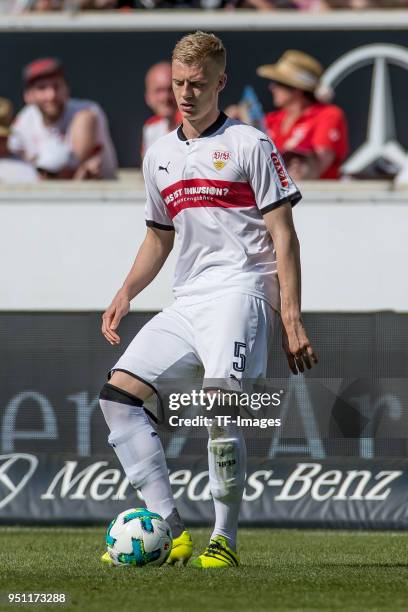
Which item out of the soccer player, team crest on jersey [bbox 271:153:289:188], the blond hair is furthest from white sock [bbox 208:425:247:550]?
the blond hair

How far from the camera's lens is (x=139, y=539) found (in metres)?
5.42

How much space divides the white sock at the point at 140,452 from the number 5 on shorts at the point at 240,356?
0.50 metres

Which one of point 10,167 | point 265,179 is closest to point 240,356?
point 265,179

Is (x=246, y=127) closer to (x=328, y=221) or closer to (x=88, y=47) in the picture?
(x=328, y=221)

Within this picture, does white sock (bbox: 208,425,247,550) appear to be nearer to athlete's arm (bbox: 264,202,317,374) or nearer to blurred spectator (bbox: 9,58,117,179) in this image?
athlete's arm (bbox: 264,202,317,374)

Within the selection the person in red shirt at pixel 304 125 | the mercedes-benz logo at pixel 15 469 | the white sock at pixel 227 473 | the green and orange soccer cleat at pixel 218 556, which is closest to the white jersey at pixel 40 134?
the person in red shirt at pixel 304 125

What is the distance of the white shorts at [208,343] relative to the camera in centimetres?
546

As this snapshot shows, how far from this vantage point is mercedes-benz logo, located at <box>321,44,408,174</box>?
1317 cm

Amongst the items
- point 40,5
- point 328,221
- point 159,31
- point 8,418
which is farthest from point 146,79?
point 8,418

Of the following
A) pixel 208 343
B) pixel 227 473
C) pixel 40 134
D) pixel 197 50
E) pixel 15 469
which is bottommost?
pixel 15 469

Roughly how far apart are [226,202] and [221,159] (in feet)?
0.58

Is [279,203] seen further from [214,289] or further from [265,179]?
[214,289]

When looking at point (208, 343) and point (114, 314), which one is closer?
point (208, 343)

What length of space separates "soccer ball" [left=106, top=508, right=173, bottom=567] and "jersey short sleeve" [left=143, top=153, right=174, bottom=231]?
4.15 ft
